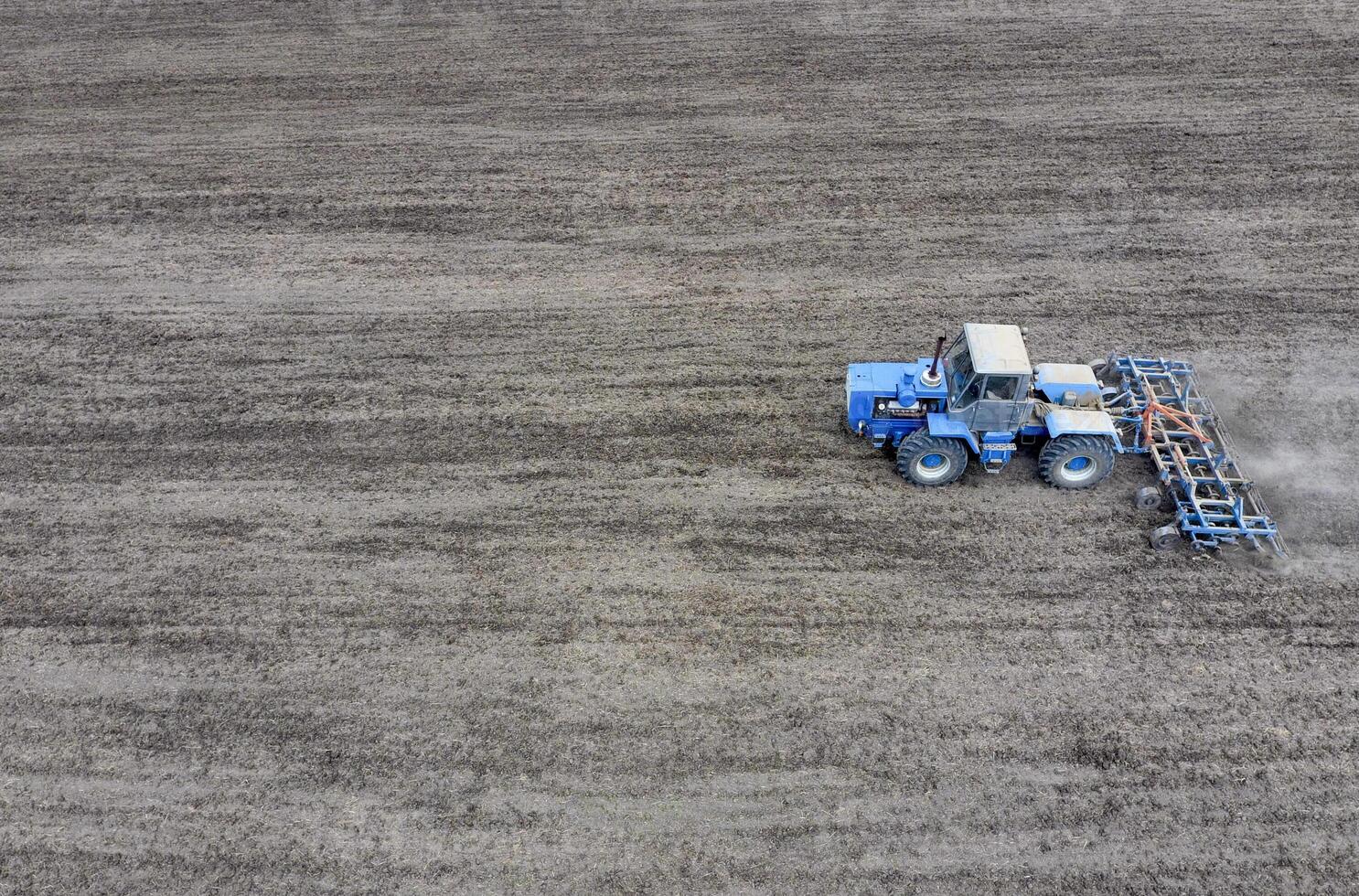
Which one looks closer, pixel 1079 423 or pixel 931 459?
pixel 1079 423

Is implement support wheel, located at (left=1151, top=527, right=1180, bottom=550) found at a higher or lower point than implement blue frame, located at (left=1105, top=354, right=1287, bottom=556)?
lower

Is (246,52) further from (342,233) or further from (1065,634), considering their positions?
(1065,634)

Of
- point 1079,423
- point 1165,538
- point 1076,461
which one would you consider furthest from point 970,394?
point 1165,538

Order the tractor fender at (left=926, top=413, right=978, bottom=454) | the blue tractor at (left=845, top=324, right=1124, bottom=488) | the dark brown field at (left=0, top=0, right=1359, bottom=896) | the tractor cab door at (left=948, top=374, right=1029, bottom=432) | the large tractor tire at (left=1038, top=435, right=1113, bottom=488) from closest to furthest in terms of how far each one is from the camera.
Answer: the dark brown field at (left=0, top=0, right=1359, bottom=896) → the tractor cab door at (left=948, top=374, right=1029, bottom=432) → the blue tractor at (left=845, top=324, right=1124, bottom=488) → the large tractor tire at (left=1038, top=435, right=1113, bottom=488) → the tractor fender at (left=926, top=413, right=978, bottom=454)

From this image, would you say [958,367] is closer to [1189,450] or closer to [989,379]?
[989,379]

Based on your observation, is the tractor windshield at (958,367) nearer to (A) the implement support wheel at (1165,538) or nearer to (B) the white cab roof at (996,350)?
(B) the white cab roof at (996,350)

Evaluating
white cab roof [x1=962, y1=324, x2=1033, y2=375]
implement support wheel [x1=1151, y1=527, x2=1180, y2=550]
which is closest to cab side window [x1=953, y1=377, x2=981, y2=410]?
white cab roof [x1=962, y1=324, x2=1033, y2=375]

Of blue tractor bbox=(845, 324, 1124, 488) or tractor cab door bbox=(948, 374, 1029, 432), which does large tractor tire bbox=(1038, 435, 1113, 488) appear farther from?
tractor cab door bbox=(948, 374, 1029, 432)

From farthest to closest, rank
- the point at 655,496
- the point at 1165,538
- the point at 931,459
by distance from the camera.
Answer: the point at 655,496 < the point at 931,459 < the point at 1165,538
